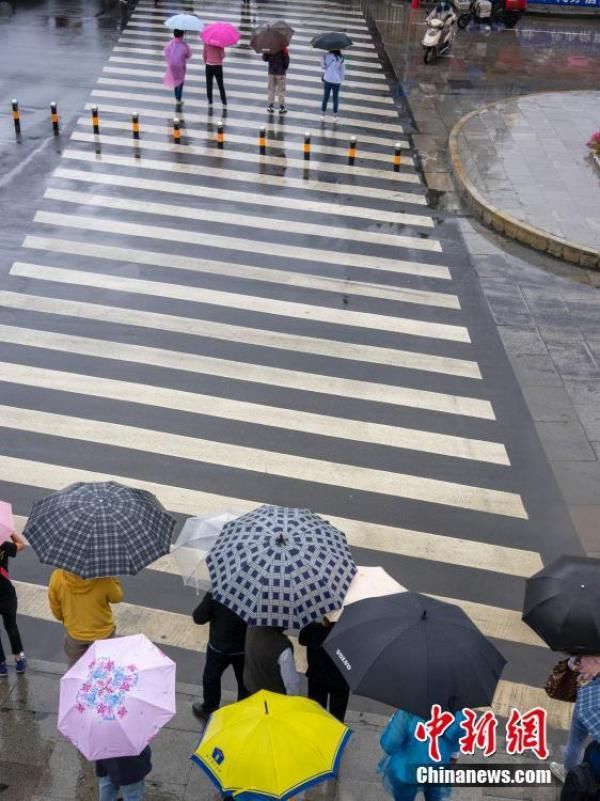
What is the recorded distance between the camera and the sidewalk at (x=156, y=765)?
→ 22.0 ft

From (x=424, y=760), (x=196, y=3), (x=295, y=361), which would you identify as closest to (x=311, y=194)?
(x=295, y=361)

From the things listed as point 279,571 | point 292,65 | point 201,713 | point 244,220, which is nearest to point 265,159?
point 244,220

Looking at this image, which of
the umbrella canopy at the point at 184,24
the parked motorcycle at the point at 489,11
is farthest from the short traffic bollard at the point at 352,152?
the parked motorcycle at the point at 489,11

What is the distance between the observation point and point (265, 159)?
19.4 m

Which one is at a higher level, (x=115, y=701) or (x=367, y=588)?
(x=115, y=701)

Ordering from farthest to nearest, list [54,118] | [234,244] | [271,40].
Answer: [271,40] → [54,118] → [234,244]

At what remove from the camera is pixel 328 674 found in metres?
6.64

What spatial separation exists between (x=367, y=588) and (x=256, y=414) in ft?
18.0

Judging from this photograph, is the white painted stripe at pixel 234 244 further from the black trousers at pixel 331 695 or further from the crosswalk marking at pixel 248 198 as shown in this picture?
the black trousers at pixel 331 695

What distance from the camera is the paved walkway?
16516 millimetres

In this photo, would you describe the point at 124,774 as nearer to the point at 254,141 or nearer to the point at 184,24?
A: the point at 254,141

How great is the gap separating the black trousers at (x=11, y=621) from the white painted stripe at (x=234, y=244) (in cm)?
928

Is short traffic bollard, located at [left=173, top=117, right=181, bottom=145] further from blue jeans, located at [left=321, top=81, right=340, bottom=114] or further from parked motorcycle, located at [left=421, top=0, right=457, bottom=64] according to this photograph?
parked motorcycle, located at [left=421, top=0, right=457, bottom=64]

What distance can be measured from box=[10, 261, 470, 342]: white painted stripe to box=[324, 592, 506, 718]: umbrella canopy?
8.18 metres
